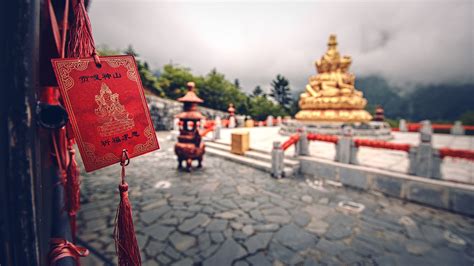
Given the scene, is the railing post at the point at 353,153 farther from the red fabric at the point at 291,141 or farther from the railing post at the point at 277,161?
the railing post at the point at 277,161

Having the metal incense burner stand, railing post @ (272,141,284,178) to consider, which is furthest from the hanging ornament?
the metal incense burner stand

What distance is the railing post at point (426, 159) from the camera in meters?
4.84

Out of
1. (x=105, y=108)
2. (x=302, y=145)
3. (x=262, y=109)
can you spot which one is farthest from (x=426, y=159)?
(x=262, y=109)

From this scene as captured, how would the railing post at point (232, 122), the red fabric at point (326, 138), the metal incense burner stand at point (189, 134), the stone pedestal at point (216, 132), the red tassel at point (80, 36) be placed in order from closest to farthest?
1. the red tassel at point (80, 36)
2. the red fabric at point (326, 138)
3. the metal incense burner stand at point (189, 134)
4. the stone pedestal at point (216, 132)
5. the railing post at point (232, 122)

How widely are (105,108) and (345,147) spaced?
21.3ft

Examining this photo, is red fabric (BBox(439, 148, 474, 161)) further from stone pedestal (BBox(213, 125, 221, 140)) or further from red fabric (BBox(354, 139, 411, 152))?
stone pedestal (BBox(213, 125, 221, 140))

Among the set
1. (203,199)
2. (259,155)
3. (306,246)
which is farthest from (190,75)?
(306,246)

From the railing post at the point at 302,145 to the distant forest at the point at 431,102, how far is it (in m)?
54.8

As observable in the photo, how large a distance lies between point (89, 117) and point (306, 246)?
347 cm

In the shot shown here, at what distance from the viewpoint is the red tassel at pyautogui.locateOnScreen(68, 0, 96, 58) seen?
120 cm

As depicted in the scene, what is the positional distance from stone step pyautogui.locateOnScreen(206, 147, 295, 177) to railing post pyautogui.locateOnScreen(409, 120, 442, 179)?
315 cm

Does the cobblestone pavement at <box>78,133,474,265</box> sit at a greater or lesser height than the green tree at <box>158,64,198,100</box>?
lesser

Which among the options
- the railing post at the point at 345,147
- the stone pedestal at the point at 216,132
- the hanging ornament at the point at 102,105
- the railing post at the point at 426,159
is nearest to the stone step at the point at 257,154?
the stone pedestal at the point at 216,132

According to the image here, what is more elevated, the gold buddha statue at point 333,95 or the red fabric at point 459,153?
the gold buddha statue at point 333,95
